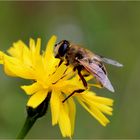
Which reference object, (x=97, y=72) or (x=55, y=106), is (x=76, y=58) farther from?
(x=55, y=106)

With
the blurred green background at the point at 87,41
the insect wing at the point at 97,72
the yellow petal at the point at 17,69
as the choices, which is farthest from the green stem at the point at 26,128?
the blurred green background at the point at 87,41

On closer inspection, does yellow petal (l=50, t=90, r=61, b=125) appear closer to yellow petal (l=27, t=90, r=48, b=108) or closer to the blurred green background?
yellow petal (l=27, t=90, r=48, b=108)

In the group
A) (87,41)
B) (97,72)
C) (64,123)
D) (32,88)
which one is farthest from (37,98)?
(87,41)

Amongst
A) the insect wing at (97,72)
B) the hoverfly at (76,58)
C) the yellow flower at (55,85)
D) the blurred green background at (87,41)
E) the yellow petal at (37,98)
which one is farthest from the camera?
the blurred green background at (87,41)

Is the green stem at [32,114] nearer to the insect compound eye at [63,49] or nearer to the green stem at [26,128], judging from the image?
the green stem at [26,128]

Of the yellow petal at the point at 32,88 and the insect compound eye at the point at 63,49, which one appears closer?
the yellow petal at the point at 32,88

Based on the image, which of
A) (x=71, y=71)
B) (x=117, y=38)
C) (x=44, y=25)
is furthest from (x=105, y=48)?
(x=71, y=71)

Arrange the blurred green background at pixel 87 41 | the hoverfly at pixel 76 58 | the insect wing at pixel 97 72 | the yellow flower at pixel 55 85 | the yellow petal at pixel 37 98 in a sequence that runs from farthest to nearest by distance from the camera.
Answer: the blurred green background at pixel 87 41 < the hoverfly at pixel 76 58 < the insect wing at pixel 97 72 < the yellow flower at pixel 55 85 < the yellow petal at pixel 37 98
